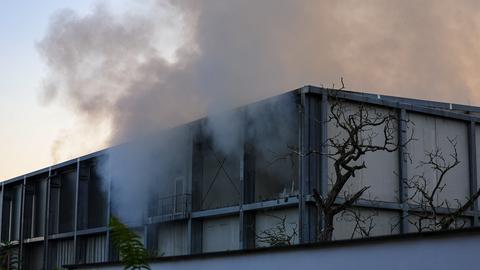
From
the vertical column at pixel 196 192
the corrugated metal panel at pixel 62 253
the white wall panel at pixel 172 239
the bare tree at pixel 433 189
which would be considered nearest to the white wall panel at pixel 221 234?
the vertical column at pixel 196 192

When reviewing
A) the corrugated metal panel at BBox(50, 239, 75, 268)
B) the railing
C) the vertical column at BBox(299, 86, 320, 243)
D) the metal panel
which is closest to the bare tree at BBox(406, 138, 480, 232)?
the vertical column at BBox(299, 86, 320, 243)

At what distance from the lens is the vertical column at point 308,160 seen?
64.5 feet

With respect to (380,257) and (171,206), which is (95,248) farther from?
(380,257)

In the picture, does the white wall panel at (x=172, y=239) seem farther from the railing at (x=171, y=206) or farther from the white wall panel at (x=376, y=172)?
the white wall panel at (x=376, y=172)

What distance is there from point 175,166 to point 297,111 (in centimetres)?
628

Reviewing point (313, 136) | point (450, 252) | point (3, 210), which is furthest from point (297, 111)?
point (3, 210)

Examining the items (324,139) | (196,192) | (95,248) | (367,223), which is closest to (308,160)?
(324,139)

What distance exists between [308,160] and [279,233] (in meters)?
2.09

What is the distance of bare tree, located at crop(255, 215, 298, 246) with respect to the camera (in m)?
19.6

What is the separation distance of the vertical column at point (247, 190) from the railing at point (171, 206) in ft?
9.87

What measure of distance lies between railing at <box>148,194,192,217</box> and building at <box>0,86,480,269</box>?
0.04m

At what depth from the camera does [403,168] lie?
70.9ft

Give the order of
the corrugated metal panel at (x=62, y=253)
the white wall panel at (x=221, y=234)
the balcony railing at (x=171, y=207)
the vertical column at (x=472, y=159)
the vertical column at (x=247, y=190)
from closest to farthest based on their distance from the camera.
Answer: the vertical column at (x=247, y=190) → the white wall panel at (x=221, y=234) → the vertical column at (x=472, y=159) → the balcony railing at (x=171, y=207) → the corrugated metal panel at (x=62, y=253)

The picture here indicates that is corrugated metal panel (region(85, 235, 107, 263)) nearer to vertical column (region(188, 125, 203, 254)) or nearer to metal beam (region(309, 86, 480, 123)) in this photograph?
vertical column (region(188, 125, 203, 254))
